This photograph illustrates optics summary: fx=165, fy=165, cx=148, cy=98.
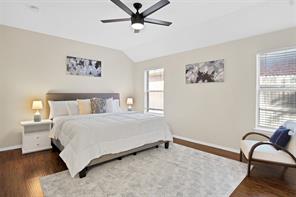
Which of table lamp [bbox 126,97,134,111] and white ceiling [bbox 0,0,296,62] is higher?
white ceiling [bbox 0,0,296,62]

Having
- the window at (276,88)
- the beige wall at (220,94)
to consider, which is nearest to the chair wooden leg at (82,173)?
the beige wall at (220,94)

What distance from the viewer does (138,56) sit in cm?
579

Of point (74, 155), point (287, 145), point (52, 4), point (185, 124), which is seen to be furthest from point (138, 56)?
point (287, 145)

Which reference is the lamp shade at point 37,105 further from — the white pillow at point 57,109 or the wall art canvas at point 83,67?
the wall art canvas at point 83,67

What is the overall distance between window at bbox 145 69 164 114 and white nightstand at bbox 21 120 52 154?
3.16 meters

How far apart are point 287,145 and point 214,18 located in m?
2.55

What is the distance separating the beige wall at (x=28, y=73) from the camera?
12.2ft

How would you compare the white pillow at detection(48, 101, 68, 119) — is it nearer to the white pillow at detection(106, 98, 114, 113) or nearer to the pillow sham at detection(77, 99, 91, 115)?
the pillow sham at detection(77, 99, 91, 115)

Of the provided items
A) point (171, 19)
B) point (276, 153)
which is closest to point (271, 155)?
point (276, 153)

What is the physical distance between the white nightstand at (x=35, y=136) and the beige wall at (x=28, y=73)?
15.2 inches

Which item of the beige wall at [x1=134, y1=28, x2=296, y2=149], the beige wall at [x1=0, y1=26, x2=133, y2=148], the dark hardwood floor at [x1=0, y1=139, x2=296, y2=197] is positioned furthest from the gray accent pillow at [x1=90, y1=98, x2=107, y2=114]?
the beige wall at [x1=134, y1=28, x2=296, y2=149]

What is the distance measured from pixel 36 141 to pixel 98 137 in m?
1.93

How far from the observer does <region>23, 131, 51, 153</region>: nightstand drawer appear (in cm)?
355

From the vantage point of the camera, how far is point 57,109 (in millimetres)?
4023
